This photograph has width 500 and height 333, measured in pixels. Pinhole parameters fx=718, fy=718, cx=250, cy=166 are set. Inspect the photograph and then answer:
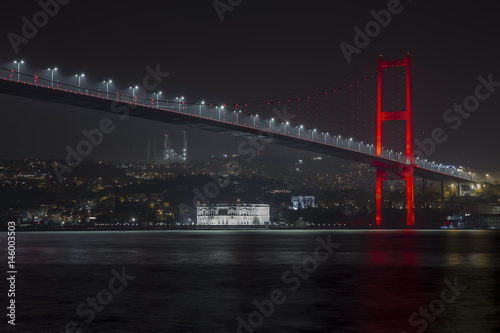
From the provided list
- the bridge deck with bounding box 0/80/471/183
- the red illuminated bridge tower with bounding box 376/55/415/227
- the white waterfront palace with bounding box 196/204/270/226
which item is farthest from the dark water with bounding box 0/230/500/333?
the white waterfront palace with bounding box 196/204/270/226

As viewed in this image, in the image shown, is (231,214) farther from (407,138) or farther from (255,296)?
(255,296)

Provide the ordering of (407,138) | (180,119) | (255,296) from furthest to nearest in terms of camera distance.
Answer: (407,138) → (180,119) → (255,296)

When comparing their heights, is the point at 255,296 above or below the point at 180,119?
below

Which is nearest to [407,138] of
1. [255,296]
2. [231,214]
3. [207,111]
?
[207,111]

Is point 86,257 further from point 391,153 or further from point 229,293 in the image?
point 391,153

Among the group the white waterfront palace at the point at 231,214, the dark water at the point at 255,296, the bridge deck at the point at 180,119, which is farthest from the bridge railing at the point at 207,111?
the white waterfront palace at the point at 231,214

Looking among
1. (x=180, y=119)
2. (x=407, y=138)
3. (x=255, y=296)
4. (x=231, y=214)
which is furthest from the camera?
(x=231, y=214)

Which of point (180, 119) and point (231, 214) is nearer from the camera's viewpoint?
point (180, 119)

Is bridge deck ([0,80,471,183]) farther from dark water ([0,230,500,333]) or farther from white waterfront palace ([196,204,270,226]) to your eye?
white waterfront palace ([196,204,270,226])

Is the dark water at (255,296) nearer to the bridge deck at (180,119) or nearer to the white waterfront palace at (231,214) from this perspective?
the bridge deck at (180,119)
